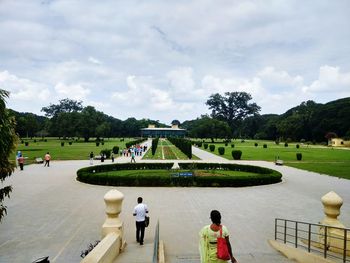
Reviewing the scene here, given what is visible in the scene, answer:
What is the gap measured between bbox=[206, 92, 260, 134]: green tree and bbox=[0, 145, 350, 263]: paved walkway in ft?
284

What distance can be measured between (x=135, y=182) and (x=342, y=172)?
652 inches

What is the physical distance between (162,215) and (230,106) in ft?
319

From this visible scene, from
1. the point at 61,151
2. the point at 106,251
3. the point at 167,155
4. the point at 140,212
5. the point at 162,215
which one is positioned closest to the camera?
the point at 106,251

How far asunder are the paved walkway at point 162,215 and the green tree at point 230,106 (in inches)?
3411

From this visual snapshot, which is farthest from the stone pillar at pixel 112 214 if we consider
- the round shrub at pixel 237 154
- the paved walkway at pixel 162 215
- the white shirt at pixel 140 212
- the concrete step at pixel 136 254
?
the round shrub at pixel 237 154

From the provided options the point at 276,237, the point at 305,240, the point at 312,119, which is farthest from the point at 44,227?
the point at 312,119

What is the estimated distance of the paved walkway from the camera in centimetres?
832

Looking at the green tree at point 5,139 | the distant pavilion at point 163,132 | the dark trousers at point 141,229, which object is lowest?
the dark trousers at point 141,229

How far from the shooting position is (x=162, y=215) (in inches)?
473

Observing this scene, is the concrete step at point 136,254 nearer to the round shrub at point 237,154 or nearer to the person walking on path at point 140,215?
the person walking on path at point 140,215

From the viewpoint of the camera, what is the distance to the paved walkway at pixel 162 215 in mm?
8320

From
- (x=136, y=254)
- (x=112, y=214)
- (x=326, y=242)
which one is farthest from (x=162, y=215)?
(x=326, y=242)

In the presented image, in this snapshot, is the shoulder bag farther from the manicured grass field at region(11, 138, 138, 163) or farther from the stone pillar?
the manicured grass field at region(11, 138, 138, 163)

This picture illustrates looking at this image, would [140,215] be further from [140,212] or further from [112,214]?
[112,214]
